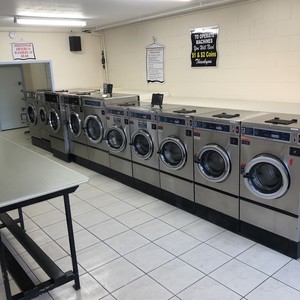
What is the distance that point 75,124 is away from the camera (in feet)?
20.5

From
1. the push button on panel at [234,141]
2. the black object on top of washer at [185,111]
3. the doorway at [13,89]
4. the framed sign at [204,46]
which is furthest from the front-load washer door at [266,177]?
the doorway at [13,89]

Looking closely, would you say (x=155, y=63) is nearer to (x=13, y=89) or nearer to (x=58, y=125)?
(x=58, y=125)

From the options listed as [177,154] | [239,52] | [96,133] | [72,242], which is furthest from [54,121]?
[72,242]

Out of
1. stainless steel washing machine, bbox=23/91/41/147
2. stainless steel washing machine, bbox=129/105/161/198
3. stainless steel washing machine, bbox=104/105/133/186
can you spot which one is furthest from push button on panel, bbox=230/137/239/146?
stainless steel washing machine, bbox=23/91/41/147

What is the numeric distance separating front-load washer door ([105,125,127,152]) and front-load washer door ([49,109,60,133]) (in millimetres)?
1667

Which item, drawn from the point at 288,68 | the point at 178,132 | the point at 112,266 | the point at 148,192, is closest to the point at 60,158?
the point at 148,192

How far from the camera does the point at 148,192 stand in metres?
4.80

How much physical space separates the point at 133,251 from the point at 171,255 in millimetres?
386

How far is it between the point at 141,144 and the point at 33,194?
2.64m

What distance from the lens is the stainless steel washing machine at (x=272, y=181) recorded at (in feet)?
9.72

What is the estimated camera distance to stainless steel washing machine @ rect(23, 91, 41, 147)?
7.47m

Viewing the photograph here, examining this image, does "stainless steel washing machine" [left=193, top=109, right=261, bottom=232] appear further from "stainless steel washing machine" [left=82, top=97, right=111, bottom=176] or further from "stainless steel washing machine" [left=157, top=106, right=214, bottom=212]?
"stainless steel washing machine" [left=82, top=97, right=111, bottom=176]

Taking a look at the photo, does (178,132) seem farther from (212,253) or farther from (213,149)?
(212,253)

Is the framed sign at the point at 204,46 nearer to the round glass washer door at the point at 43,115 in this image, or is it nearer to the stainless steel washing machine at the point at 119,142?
the stainless steel washing machine at the point at 119,142
